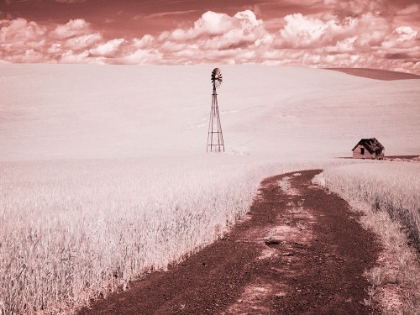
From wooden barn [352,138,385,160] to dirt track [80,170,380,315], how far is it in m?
44.6

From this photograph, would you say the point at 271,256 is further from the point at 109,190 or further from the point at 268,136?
the point at 268,136

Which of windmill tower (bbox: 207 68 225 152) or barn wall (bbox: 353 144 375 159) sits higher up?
windmill tower (bbox: 207 68 225 152)

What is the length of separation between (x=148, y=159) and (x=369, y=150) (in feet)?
101

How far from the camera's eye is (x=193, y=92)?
10025cm

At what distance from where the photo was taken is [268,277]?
7.32 m

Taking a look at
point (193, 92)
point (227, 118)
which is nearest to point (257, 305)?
point (227, 118)

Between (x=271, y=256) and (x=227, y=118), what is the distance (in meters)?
72.4

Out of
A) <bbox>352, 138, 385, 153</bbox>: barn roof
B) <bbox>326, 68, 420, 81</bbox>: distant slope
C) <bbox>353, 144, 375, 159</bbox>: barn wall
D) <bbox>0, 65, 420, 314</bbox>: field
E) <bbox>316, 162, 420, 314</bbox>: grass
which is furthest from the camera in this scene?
<bbox>326, 68, 420, 81</bbox>: distant slope

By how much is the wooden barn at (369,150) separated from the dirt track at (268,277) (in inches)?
1756

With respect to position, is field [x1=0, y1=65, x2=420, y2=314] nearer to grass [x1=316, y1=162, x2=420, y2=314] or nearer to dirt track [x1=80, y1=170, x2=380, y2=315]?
grass [x1=316, y1=162, x2=420, y2=314]

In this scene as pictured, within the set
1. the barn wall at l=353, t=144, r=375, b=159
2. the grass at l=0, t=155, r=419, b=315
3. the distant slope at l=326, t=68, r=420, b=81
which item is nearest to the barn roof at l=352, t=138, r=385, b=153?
the barn wall at l=353, t=144, r=375, b=159

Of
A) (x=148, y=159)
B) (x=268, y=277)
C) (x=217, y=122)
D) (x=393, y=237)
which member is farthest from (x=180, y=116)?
(x=268, y=277)

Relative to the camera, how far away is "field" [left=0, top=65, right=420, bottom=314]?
7.09 metres

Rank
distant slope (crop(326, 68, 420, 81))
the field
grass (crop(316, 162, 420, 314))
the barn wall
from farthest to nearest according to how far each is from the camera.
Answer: distant slope (crop(326, 68, 420, 81)) < the barn wall < the field < grass (crop(316, 162, 420, 314))
